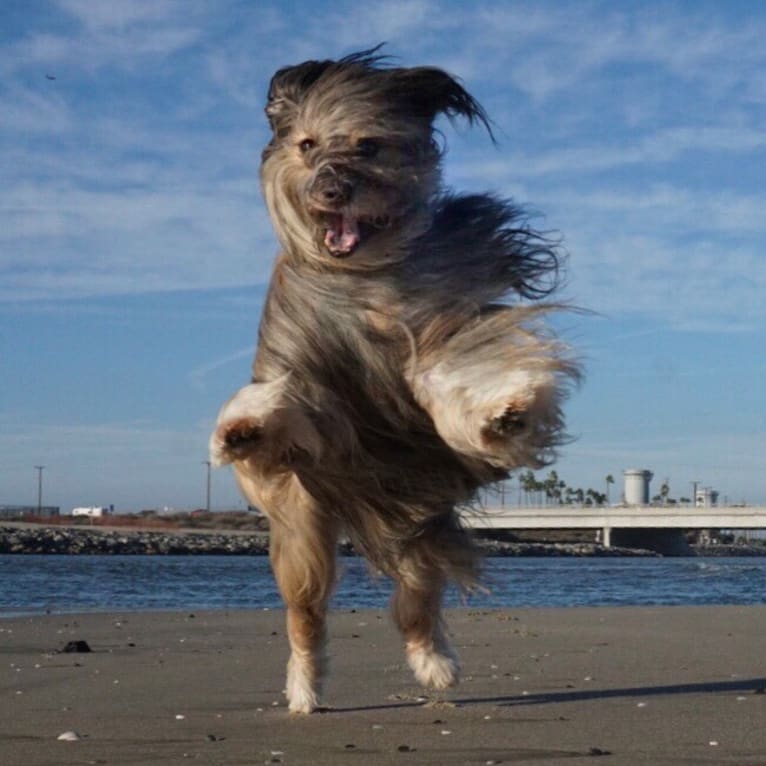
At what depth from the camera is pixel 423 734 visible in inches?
209

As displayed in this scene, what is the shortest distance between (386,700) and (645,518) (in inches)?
2759

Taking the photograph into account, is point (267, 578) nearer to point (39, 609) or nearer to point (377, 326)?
point (39, 609)

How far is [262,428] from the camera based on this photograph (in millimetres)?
5301

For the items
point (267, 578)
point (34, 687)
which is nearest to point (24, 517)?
point (267, 578)

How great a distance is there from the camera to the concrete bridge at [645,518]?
71.9 m

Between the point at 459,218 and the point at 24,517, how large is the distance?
94.1m

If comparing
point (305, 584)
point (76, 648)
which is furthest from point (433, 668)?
point (76, 648)

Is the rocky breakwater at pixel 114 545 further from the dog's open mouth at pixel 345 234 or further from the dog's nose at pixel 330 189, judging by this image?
the dog's nose at pixel 330 189

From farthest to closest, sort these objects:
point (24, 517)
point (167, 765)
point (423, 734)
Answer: point (24, 517)
point (423, 734)
point (167, 765)

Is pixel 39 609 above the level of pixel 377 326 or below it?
below

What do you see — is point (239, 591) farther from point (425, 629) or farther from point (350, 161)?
point (350, 161)

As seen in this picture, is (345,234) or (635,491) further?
(635,491)

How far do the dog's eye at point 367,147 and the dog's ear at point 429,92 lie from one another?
11.3 inches

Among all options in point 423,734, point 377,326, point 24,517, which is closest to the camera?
point 423,734
